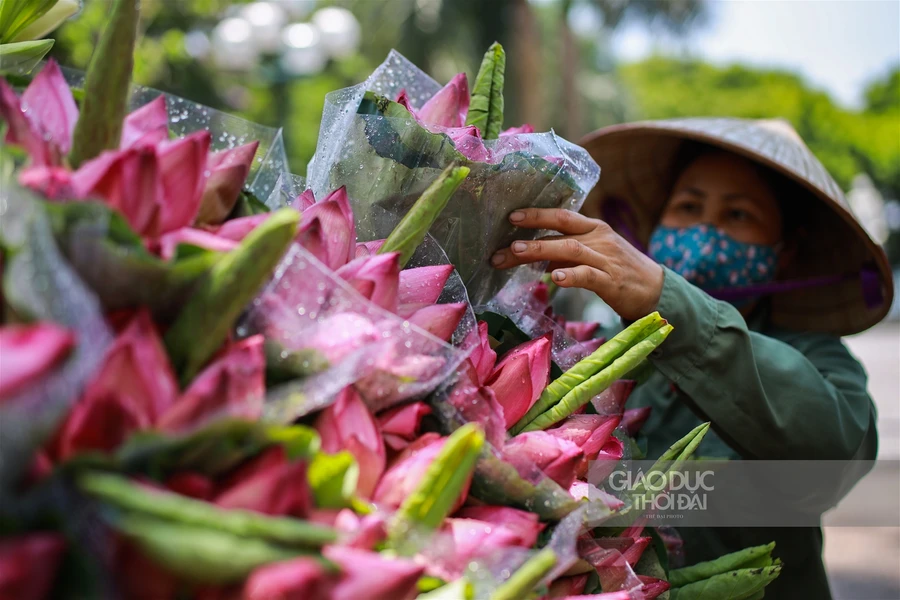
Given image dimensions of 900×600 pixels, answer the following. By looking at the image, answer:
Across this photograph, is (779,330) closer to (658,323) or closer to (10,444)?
(658,323)

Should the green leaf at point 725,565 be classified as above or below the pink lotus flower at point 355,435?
below

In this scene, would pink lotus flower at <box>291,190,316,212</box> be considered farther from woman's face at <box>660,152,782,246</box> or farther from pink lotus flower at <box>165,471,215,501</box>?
woman's face at <box>660,152,782,246</box>

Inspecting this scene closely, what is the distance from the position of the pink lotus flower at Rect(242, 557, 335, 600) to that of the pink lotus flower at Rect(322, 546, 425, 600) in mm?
28

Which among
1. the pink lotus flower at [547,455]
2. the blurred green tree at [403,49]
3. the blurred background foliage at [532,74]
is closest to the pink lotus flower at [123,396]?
the pink lotus flower at [547,455]

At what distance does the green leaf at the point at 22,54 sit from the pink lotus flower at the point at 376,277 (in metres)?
0.42

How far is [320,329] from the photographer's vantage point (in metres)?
0.61

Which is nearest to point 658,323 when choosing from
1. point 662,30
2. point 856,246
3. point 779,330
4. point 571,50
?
point 779,330

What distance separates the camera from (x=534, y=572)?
1.91ft

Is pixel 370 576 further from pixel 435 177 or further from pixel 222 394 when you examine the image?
pixel 435 177

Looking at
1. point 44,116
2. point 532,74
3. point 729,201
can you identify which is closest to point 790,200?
point 729,201

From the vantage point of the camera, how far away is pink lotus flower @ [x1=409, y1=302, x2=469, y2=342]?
0.74 m

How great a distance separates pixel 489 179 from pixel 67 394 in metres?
0.57

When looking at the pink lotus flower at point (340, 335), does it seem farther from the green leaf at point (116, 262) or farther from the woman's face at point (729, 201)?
the woman's face at point (729, 201)

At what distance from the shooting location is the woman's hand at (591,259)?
101 centimetres
